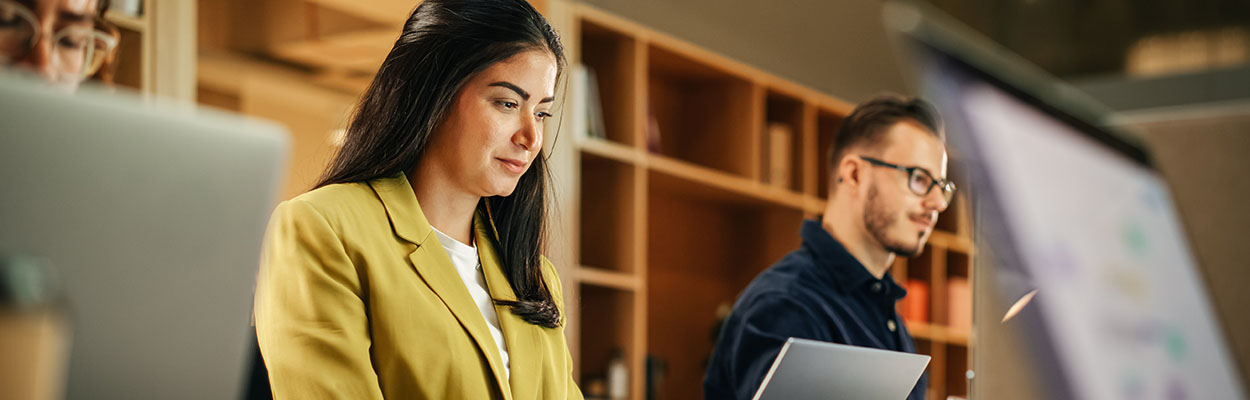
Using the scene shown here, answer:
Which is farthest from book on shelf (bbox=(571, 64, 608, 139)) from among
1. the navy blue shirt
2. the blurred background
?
the navy blue shirt

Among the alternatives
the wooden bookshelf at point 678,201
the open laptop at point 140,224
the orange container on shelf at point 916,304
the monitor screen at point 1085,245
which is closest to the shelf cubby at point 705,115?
the wooden bookshelf at point 678,201

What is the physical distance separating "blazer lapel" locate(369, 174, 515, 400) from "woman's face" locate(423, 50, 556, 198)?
0.23 feet

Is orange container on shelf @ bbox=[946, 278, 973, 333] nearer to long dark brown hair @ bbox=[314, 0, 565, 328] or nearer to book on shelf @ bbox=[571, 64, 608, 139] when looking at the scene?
book on shelf @ bbox=[571, 64, 608, 139]

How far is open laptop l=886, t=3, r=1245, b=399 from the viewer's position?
0.54m

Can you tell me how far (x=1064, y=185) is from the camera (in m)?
0.63

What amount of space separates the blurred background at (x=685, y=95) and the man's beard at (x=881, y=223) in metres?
0.50

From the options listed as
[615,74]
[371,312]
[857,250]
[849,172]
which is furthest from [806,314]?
[615,74]

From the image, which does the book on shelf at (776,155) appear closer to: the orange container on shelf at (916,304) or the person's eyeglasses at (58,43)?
the orange container on shelf at (916,304)

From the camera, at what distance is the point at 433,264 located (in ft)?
4.66

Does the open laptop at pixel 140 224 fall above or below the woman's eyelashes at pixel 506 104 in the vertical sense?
below

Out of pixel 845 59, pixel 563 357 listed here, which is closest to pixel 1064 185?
pixel 563 357

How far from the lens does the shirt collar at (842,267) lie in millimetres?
2105

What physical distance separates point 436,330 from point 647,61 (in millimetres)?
2726

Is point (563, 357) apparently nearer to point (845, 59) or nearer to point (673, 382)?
point (673, 382)
